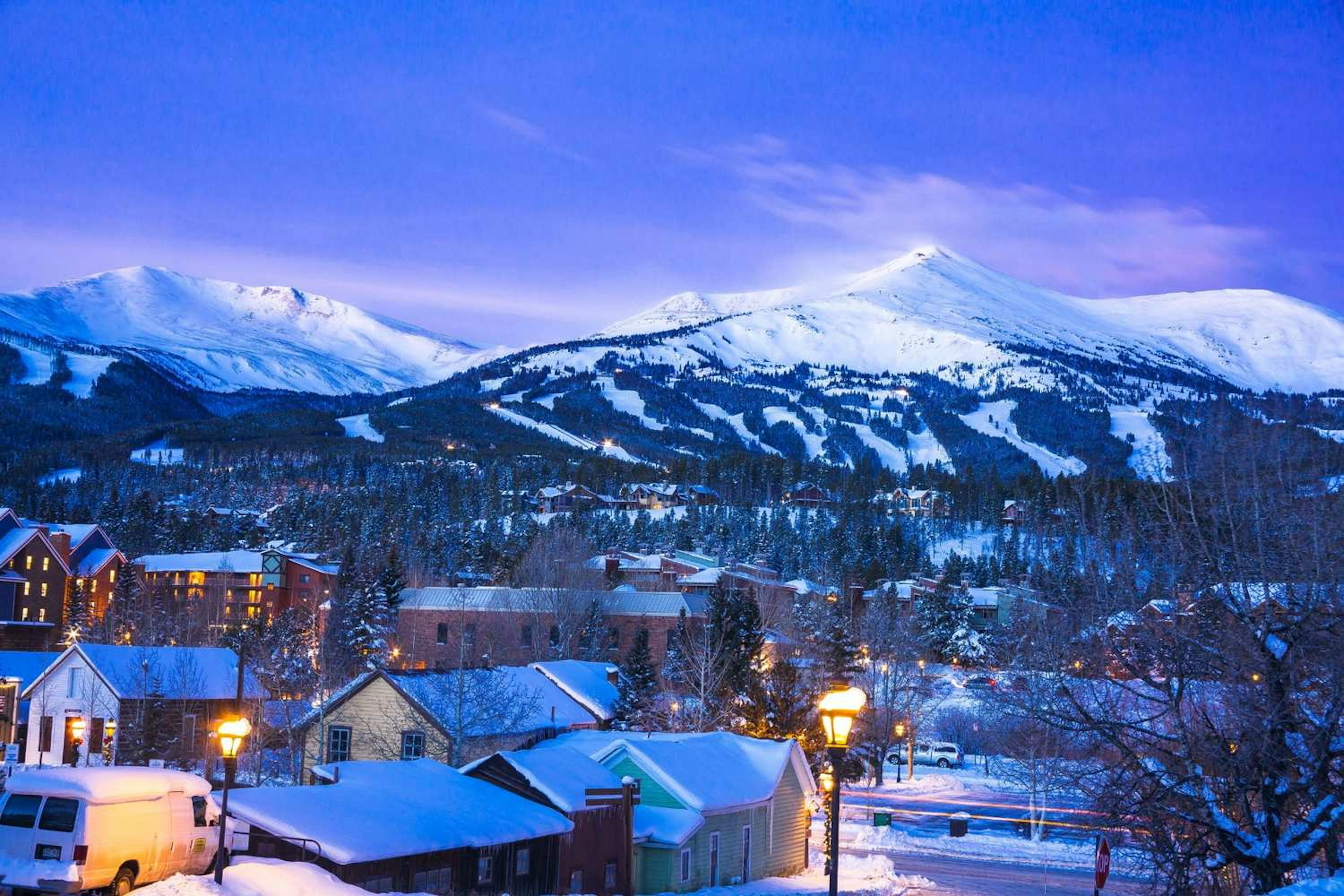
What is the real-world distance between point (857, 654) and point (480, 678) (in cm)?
2754

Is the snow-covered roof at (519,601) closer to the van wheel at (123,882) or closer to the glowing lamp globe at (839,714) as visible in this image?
the van wheel at (123,882)

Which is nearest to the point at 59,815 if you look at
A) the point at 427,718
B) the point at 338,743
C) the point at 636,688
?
the point at 427,718

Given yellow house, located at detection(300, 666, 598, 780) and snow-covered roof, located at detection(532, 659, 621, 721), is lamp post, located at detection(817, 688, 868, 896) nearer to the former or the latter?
yellow house, located at detection(300, 666, 598, 780)

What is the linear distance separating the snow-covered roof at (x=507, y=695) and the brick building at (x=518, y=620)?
2987cm

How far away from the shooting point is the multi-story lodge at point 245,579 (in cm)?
11262

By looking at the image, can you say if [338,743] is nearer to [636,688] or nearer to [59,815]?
[636,688]

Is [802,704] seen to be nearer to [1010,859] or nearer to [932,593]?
[1010,859]

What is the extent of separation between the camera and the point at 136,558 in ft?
401

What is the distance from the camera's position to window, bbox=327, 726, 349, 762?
4303 cm

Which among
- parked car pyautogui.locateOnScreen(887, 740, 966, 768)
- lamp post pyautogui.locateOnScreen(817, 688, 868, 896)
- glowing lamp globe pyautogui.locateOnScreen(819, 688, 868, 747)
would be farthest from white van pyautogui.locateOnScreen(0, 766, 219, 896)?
parked car pyautogui.locateOnScreen(887, 740, 966, 768)

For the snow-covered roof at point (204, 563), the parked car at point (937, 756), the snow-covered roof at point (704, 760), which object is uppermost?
the snow-covered roof at point (204, 563)

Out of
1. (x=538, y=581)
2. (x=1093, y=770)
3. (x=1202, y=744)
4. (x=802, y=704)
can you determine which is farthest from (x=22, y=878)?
(x=538, y=581)

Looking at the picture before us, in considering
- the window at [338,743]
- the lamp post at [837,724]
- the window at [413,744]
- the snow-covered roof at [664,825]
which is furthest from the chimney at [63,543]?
the lamp post at [837,724]

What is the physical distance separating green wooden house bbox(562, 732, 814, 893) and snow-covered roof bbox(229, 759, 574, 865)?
4.11 meters
